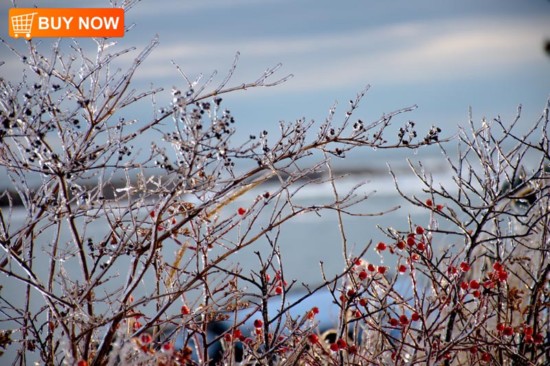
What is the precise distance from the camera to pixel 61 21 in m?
1.77

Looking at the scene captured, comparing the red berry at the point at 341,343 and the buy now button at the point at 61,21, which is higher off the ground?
the buy now button at the point at 61,21

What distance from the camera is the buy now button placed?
1.69 metres

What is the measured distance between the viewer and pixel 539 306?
4.85 feet

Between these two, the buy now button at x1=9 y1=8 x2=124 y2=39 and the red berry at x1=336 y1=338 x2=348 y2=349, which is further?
the buy now button at x1=9 y1=8 x2=124 y2=39

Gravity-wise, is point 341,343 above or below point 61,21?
below

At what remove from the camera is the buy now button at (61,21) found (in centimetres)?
169

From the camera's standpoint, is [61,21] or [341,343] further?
[61,21]

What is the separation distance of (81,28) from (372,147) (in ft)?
2.89

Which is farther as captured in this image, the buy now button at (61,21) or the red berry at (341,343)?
the buy now button at (61,21)

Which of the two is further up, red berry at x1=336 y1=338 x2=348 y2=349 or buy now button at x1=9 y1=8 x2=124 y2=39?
buy now button at x1=9 y1=8 x2=124 y2=39

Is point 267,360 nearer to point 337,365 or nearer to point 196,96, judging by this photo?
point 337,365

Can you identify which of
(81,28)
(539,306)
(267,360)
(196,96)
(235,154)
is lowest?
(267,360)

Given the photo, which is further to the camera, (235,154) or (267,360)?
(267,360)

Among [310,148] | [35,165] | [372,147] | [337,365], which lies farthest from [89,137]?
[337,365]
